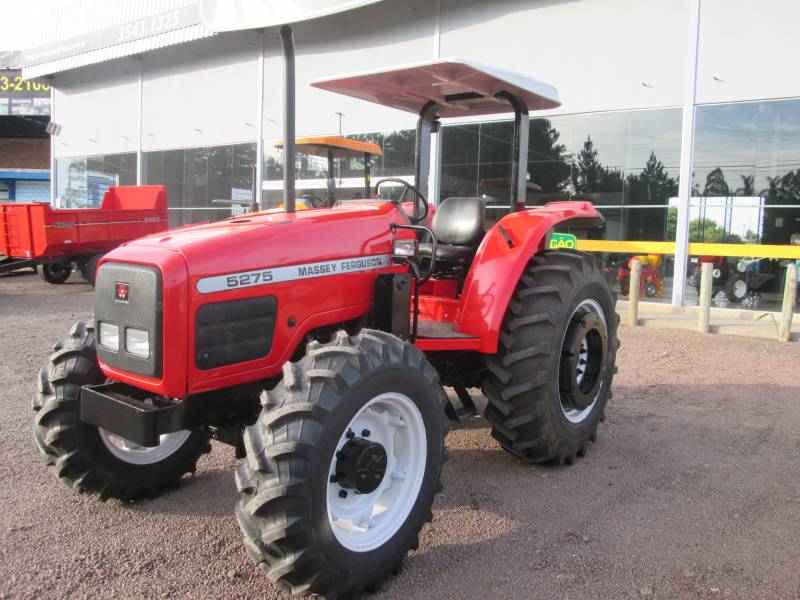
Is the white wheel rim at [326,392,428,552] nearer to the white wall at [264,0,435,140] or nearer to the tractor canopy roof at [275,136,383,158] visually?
the tractor canopy roof at [275,136,383,158]

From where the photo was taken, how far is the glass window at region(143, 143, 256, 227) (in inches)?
654

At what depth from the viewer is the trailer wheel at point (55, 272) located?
13.4 meters

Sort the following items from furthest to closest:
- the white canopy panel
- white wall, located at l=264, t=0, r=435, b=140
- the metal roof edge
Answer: the metal roof edge
white wall, located at l=264, t=0, r=435, b=140
the white canopy panel

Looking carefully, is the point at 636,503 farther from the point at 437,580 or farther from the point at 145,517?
the point at 145,517

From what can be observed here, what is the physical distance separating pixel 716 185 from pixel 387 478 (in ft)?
30.8

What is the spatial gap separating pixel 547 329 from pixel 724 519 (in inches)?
50.7

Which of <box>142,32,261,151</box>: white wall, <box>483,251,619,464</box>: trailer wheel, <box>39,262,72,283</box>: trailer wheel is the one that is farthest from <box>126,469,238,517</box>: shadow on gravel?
<box>142,32,261,151</box>: white wall

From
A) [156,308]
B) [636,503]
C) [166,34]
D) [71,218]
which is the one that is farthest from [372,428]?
[166,34]

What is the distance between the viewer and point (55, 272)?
44.1ft

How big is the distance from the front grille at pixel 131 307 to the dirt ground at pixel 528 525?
858mm

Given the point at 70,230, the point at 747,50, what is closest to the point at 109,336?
the point at 70,230

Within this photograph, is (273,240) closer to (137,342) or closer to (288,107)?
(288,107)

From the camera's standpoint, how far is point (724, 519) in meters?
3.22

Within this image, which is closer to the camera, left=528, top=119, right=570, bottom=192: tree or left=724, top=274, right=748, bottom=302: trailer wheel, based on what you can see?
left=724, top=274, right=748, bottom=302: trailer wheel
